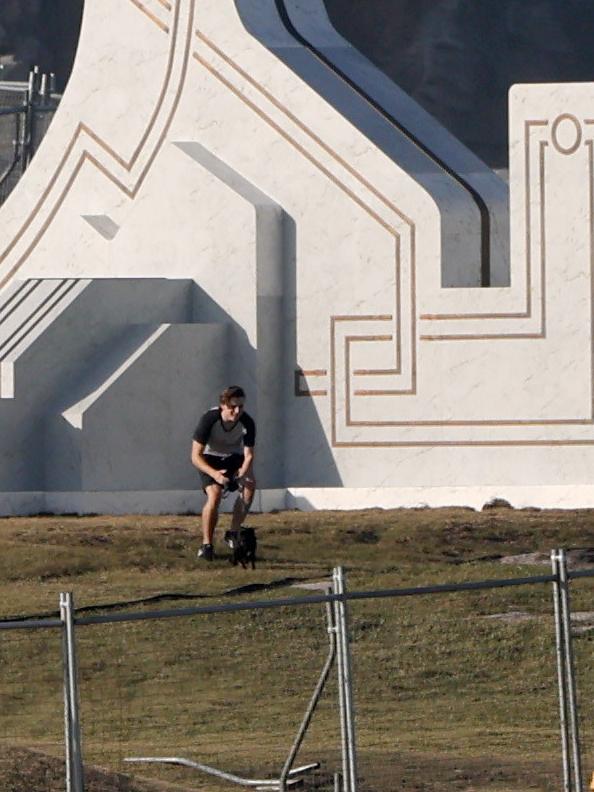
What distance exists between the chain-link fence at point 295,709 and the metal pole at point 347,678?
0.03 ft

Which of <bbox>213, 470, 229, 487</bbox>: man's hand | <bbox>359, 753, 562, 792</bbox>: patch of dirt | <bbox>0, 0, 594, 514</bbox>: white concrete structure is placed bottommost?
<bbox>359, 753, 562, 792</bbox>: patch of dirt

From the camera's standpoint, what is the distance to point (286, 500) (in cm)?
3009

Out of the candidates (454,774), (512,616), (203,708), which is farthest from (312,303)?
(454,774)

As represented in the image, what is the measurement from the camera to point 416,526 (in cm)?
2664

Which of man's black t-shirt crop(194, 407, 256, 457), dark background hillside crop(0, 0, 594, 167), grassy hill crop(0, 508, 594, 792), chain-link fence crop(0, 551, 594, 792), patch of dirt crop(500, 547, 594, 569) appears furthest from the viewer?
dark background hillside crop(0, 0, 594, 167)

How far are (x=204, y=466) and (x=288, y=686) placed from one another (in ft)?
28.4

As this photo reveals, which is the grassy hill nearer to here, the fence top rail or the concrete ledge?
the fence top rail

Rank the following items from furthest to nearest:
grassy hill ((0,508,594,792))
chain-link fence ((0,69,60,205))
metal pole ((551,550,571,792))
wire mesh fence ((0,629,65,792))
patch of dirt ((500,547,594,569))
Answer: chain-link fence ((0,69,60,205))
patch of dirt ((500,547,594,569))
grassy hill ((0,508,594,792))
wire mesh fence ((0,629,65,792))
metal pole ((551,550,571,792))

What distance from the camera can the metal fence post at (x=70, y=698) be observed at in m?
12.2

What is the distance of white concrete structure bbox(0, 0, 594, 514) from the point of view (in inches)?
1136

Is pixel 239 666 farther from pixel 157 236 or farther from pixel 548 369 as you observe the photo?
pixel 157 236

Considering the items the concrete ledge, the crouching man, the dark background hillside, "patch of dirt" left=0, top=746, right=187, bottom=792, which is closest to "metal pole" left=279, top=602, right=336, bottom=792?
"patch of dirt" left=0, top=746, right=187, bottom=792

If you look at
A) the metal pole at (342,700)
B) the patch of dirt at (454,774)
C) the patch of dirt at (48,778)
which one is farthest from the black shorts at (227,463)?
the metal pole at (342,700)

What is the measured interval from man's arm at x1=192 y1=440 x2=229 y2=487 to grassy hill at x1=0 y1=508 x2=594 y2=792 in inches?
54.9
